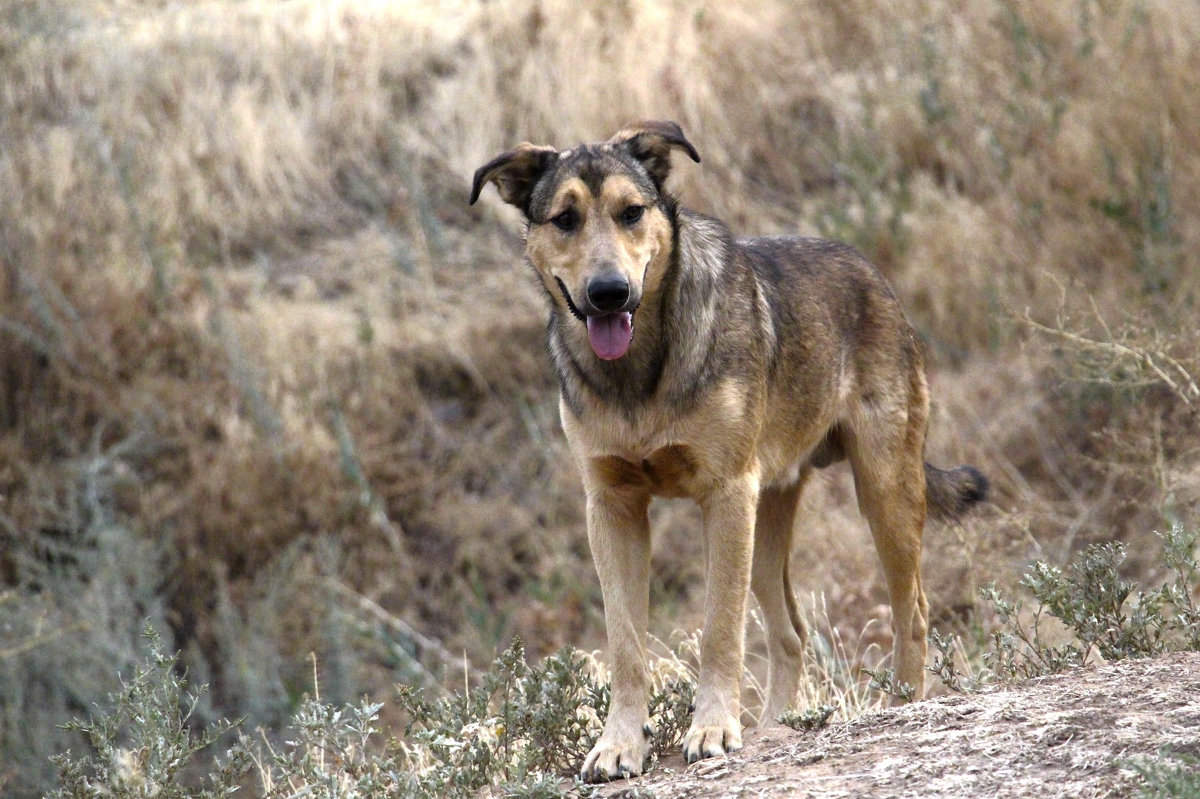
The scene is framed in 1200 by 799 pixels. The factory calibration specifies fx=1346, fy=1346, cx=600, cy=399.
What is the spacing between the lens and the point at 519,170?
5457mm

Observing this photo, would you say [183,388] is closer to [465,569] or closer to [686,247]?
[465,569]

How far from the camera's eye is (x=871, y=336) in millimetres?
6242

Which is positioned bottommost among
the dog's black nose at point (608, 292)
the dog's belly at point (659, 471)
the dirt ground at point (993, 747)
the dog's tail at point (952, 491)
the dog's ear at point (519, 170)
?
the dog's tail at point (952, 491)

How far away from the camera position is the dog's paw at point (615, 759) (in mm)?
4660

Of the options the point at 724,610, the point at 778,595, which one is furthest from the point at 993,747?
the point at 778,595

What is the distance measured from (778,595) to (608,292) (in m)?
2.07

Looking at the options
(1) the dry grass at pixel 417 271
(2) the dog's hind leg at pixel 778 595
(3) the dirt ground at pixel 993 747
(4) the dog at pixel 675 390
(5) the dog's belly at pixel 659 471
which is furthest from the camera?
(1) the dry grass at pixel 417 271

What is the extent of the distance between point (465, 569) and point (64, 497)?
3799 millimetres

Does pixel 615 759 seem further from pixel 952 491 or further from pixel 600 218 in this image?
pixel 952 491

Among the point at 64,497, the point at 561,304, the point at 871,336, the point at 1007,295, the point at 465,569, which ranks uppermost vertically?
the point at 561,304

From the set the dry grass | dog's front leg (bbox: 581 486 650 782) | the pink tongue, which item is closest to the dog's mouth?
the pink tongue

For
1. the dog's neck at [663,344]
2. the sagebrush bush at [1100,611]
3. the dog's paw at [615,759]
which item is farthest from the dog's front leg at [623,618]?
the sagebrush bush at [1100,611]

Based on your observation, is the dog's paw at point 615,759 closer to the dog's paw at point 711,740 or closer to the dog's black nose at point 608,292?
the dog's paw at point 711,740

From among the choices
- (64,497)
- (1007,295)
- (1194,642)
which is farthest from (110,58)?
(1194,642)
